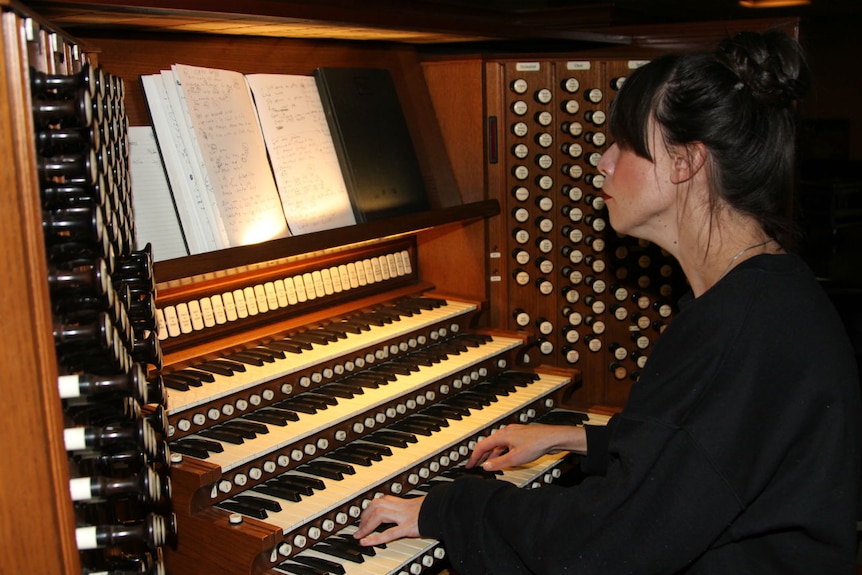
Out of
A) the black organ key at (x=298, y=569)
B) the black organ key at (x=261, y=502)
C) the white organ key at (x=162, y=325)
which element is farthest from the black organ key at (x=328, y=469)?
the white organ key at (x=162, y=325)

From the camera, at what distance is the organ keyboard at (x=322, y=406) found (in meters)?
2.20

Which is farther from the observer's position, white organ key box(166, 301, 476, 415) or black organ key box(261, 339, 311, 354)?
black organ key box(261, 339, 311, 354)

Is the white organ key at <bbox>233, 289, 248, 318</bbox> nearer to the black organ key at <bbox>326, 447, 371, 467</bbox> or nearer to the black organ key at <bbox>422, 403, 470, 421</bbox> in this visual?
the black organ key at <bbox>326, 447, 371, 467</bbox>

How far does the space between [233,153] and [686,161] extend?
1376mm

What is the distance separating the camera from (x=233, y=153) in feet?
8.50

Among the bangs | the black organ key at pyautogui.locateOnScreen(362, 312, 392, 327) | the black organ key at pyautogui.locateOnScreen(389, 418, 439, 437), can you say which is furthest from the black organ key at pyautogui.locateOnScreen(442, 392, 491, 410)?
the bangs

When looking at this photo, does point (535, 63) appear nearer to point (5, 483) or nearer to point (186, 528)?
point (186, 528)

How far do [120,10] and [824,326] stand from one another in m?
1.64

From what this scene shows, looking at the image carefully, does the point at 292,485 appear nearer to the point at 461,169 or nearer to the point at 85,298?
the point at 85,298

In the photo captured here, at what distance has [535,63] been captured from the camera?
349 cm

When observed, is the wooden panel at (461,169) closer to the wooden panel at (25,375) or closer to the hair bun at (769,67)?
the hair bun at (769,67)

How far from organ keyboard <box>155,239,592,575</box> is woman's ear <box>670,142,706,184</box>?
1.14 m

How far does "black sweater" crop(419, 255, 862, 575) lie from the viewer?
5.07ft

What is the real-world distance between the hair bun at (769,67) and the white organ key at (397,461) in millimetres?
1402
